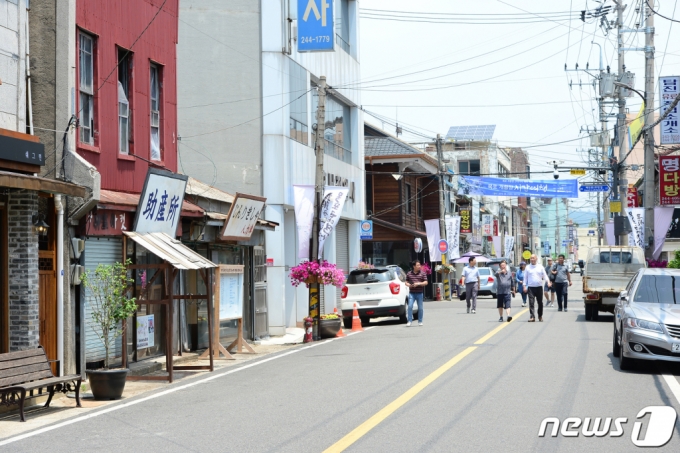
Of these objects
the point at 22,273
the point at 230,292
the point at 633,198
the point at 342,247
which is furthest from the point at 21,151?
the point at 633,198

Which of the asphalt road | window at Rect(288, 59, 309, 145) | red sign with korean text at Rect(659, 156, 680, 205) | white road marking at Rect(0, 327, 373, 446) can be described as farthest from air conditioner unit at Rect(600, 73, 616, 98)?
white road marking at Rect(0, 327, 373, 446)

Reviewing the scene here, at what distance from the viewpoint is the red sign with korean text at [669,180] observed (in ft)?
115

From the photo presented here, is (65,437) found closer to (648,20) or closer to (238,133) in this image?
(238,133)

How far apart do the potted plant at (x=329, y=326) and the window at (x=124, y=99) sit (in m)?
7.43

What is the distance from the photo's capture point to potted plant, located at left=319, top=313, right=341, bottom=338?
846 inches

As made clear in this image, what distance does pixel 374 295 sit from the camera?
25219mm

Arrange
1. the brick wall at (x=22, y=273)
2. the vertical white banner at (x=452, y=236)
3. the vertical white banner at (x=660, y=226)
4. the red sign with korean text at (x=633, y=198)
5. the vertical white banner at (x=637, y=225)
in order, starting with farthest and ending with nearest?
the red sign with korean text at (x=633, y=198)
the vertical white banner at (x=452, y=236)
the vertical white banner at (x=637, y=225)
the vertical white banner at (x=660, y=226)
the brick wall at (x=22, y=273)

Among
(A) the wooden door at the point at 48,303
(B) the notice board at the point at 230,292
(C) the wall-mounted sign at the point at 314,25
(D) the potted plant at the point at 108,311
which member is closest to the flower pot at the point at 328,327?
(B) the notice board at the point at 230,292

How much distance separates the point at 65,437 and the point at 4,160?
442 centimetres

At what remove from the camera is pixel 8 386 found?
1020 centimetres

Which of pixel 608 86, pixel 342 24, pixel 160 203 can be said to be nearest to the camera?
pixel 160 203

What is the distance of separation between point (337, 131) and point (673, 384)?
2216cm

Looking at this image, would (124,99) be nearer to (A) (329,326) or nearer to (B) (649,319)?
(A) (329,326)

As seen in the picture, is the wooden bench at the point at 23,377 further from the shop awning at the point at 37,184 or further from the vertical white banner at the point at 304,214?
the vertical white banner at the point at 304,214
